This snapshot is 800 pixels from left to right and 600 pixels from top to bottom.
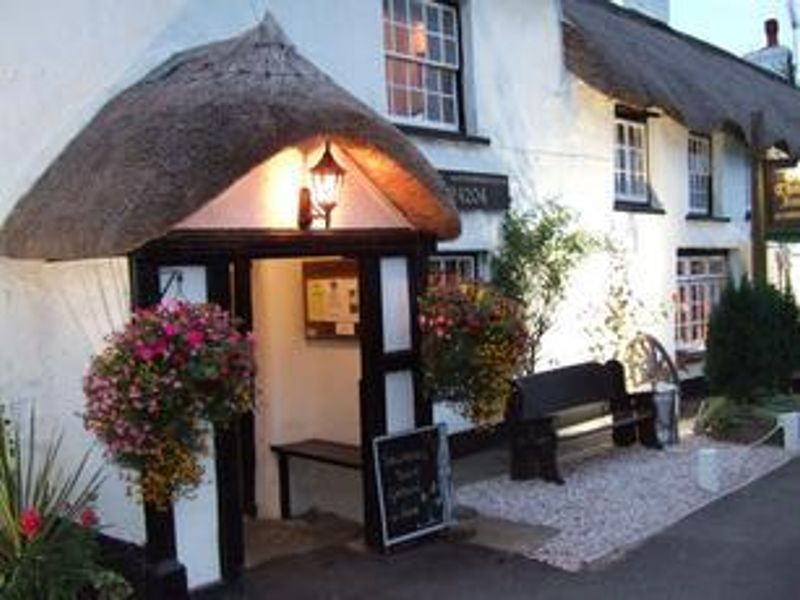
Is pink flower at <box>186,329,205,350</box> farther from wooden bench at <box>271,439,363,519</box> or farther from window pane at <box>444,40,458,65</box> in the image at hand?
window pane at <box>444,40,458,65</box>

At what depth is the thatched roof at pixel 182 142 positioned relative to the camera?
600 cm

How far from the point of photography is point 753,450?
445 inches

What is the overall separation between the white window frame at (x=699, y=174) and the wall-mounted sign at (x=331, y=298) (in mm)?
8871

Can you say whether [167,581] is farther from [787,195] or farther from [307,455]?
[787,195]

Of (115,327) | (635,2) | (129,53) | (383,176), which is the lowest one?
(115,327)

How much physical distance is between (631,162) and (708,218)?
2453mm

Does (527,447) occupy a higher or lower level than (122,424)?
lower

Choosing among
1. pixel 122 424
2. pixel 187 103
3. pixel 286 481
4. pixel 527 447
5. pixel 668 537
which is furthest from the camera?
pixel 527 447

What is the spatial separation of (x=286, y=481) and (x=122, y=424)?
350 cm

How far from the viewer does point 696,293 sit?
54.9 ft

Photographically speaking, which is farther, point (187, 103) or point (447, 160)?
point (447, 160)

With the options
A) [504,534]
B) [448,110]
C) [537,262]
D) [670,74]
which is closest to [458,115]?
[448,110]

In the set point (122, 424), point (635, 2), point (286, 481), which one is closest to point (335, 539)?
point (286, 481)

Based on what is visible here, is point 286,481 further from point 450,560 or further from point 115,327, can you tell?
point 115,327
